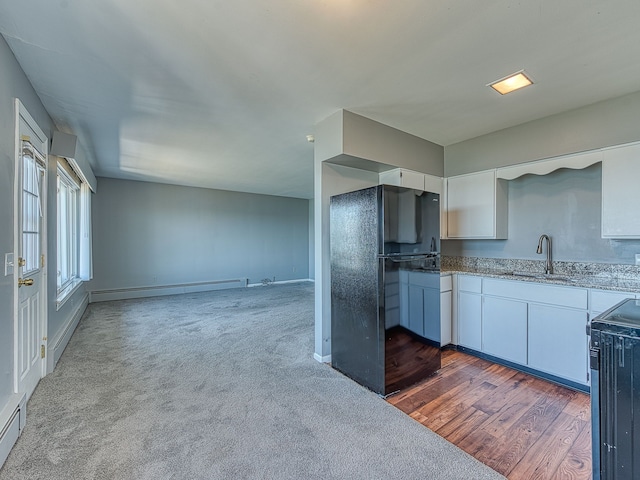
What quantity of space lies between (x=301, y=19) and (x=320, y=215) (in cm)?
168

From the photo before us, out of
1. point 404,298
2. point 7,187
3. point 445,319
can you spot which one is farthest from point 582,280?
point 7,187

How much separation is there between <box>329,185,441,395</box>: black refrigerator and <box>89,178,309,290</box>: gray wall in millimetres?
5136

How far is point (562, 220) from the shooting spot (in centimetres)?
293

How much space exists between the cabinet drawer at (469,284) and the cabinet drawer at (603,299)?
89 centimetres

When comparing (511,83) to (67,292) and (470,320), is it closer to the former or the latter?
(470,320)

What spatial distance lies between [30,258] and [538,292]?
4.51 meters

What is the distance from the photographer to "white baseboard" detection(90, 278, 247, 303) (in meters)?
5.83

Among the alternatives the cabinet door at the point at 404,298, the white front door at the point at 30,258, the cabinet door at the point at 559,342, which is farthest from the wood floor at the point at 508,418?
the white front door at the point at 30,258

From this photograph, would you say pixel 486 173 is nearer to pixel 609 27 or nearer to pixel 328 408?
pixel 609 27

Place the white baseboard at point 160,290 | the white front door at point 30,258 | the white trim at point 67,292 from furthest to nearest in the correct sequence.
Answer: the white baseboard at point 160,290 < the white trim at point 67,292 < the white front door at point 30,258

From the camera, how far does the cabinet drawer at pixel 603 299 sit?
2.20 metres

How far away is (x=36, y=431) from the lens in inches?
73.0

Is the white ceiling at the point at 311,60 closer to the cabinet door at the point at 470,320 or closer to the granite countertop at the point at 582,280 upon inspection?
the granite countertop at the point at 582,280

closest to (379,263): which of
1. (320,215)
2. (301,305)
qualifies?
(320,215)
